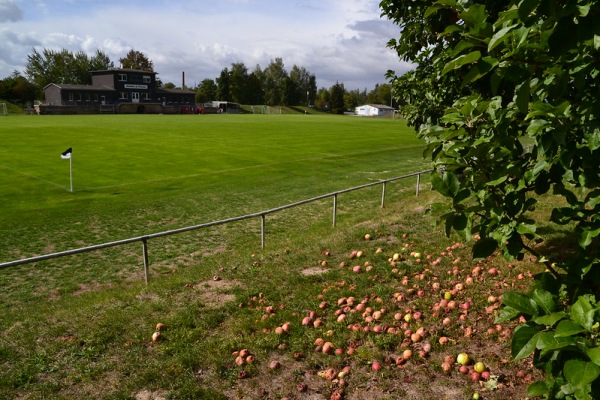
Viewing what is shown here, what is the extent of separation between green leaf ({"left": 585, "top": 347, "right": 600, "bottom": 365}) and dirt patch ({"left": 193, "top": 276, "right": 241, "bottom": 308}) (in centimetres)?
607

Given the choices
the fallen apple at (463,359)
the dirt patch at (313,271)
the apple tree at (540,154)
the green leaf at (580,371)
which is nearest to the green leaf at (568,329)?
the apple tree at (540,154)

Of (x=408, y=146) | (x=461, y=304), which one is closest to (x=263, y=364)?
(x=461, y=304)

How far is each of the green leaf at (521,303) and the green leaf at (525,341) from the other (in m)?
0.11

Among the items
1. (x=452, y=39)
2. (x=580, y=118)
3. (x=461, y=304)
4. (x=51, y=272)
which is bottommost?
(x=51, y=272)

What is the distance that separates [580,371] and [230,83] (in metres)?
150

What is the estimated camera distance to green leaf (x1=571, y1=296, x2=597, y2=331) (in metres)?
2.54

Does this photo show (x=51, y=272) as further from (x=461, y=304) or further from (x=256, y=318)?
(x=461, y=304)

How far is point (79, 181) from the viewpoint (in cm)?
2523

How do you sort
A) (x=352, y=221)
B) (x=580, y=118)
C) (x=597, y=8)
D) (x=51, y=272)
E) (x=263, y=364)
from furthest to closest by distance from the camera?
(x=352, y=221) < (x=51, y=272) < (x=263, y=364) < (x=580, y=118) < (x=597, y=8)

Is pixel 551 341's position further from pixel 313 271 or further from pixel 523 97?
pixel 313 271

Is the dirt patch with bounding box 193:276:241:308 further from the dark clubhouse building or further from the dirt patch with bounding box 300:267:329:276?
the dark clubhouse building

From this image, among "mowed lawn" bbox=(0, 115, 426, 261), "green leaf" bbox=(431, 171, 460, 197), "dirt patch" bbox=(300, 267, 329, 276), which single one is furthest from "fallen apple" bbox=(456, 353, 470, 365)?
"mowed lawn" bbox=(0, 115, 426, 261)

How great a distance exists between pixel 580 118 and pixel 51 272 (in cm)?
1261

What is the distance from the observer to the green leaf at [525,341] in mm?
2635
